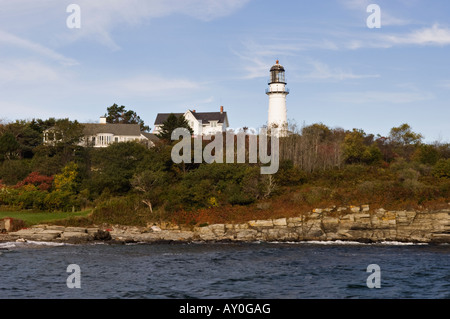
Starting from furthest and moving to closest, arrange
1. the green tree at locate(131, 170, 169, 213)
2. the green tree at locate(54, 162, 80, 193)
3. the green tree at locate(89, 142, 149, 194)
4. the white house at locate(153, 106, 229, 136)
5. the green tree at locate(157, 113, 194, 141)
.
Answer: the white house at locate(153, 106, 229, 136), the green tree at locate(157, 113, 194, 141), the green tree at locate(54, 162, 80, 193), the green tree at locate(89, 142, 149, 194), the green tree at locate(131, 170, 169, 213)

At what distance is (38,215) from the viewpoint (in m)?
39.3

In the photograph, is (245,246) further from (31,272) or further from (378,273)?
(31,272)

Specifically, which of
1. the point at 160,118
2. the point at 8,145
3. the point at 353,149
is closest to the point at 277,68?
the point at 353,149

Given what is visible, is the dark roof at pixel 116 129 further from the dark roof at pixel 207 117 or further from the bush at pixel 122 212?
the bush at pixel 122 212

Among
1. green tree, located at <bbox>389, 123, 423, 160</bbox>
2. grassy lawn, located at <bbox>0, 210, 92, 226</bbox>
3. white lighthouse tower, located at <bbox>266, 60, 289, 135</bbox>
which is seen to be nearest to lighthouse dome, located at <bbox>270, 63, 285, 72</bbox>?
white lighthouse tower, located at <bbox>266, 60, 289, 135</bbox>

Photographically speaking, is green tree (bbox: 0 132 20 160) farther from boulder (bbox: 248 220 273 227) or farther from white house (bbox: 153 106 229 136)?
boulder (bbox: 248 220 273 227)

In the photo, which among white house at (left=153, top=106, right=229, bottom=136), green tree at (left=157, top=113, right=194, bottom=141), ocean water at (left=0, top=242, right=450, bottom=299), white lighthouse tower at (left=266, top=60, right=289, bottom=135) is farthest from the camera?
white house at (left=153, top=106, right=229, bottom=136)

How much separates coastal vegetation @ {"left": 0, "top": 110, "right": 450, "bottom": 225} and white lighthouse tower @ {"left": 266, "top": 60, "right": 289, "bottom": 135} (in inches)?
220

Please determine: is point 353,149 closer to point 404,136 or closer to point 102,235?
point 404,136

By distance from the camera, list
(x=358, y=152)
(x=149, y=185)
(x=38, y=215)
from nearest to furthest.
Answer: (x=38, y=215), (x=149, y=185), (x=358, y=152)

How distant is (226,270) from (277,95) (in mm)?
38802

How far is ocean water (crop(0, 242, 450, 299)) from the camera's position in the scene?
20.1 metres

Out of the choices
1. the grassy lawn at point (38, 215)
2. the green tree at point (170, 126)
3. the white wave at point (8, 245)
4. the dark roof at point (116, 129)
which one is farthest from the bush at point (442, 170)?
the dark roof at point (116, 129)

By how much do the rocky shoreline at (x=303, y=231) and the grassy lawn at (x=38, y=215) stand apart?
1628 millimetres
